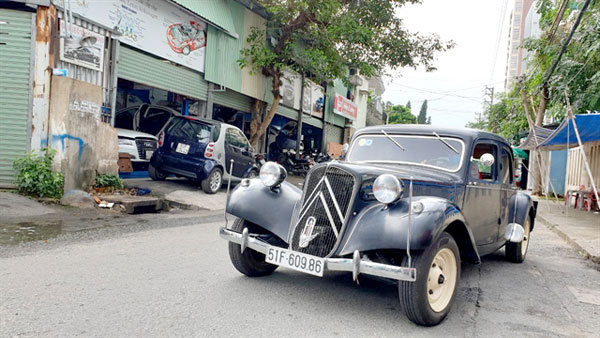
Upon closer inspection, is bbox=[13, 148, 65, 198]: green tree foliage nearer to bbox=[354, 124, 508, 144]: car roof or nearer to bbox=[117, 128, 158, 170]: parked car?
bbox=[117, 128, 158, 170]: parked car

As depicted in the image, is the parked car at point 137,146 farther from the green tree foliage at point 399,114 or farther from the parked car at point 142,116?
the green tree foliage at point 399,114

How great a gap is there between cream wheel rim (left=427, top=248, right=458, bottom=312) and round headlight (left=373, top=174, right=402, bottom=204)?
55cm

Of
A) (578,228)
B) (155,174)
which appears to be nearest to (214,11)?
(155,174)

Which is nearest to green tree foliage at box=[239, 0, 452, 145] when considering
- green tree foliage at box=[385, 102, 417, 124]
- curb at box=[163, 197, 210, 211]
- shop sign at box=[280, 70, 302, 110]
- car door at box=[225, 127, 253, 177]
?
shop sign at box=[280, 70, 302, 110]

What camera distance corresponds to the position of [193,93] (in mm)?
13867

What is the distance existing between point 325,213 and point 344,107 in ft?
81.8

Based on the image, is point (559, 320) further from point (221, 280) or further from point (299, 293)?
point (221, 280)

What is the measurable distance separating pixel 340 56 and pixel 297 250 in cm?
1279

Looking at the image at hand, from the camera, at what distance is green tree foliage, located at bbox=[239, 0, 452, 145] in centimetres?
1431

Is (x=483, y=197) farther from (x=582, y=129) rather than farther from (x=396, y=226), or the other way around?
(x=582, y=129)

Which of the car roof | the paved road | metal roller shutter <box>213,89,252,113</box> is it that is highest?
metal roller shutter <box>213,89,252,113</box>

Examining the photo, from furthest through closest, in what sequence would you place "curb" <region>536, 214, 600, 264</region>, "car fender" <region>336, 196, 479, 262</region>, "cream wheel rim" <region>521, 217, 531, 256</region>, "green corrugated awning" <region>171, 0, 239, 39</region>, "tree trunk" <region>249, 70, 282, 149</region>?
"tree trunk" <region>249, 70, 282, 149</region> → "green corrugated awning" <region>171, 0, 239, 39</region> → "curb" <region>536, 214, 600, 264</region> → "cream wheel rim" <region>521, 217, 531, 256</region> → "car fender" <region>336, 196, 479, 262</region>

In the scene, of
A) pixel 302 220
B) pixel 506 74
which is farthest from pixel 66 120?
pixel 506 74

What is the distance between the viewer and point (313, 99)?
925 inches
